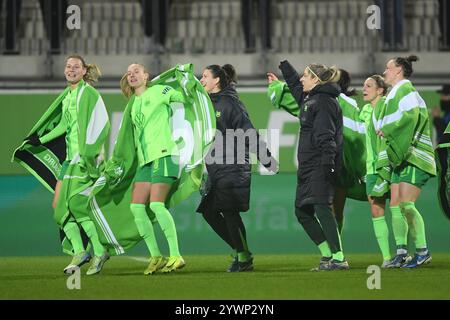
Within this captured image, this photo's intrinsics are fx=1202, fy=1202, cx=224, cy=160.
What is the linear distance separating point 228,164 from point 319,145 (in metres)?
0.95

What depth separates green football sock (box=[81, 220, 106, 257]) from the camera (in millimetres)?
11250

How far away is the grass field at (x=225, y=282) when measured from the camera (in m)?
9.25

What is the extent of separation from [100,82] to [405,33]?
497cm

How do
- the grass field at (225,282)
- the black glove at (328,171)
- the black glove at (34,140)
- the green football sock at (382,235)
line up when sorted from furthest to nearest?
1. the black glove at (34,140)
2. the green football sock at (382,235)
3. the black glove at (328,171)
4. the grass field at (225,282)

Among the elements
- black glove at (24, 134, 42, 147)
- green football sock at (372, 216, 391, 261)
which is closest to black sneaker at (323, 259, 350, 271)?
green football sock at (372, 216, 391, 261)

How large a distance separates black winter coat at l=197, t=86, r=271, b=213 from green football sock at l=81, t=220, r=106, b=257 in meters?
1.01

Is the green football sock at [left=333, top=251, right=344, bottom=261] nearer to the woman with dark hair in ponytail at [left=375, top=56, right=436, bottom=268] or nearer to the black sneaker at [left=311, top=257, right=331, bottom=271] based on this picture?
the black sneaker at [left=311, top=257, right=331, bottom=271]

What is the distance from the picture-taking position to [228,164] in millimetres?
11258

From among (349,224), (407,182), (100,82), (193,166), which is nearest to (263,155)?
(193,166)

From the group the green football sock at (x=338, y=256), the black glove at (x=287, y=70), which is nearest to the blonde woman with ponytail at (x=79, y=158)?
the black glove at (x=287, y=70)

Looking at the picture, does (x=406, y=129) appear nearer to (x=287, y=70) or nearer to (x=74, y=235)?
(x=287, y=70)

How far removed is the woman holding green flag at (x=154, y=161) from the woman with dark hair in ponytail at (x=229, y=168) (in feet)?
1.30

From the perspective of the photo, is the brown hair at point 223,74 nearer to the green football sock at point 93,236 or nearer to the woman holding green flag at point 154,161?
the woman holding green flag at point 154,161

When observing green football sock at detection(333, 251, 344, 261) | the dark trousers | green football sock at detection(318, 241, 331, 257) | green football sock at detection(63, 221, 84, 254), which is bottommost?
green football sock at detection(333, 251, 344, 261)
